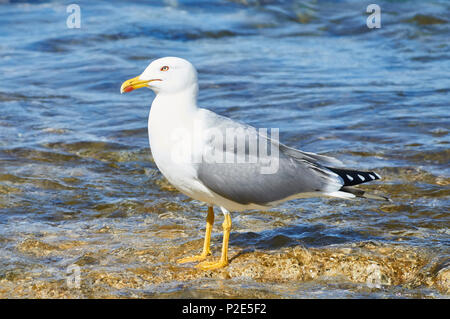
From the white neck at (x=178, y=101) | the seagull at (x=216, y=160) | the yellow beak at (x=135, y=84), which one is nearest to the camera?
the seagull at (x=216, y=160)

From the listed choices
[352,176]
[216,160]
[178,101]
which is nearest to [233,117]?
[352,176]

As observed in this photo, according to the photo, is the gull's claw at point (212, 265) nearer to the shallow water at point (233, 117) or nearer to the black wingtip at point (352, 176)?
the shallow water at point (233, 117)

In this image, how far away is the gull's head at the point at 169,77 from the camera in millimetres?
5324

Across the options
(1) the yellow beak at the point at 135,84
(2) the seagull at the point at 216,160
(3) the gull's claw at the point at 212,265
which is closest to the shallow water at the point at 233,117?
(3) the gull's claw at the point at 212,265

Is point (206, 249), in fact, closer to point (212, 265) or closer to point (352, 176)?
point (212, 265)

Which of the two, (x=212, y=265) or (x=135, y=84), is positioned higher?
(x=135, y=84)

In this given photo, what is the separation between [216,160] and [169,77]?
0.73 metres

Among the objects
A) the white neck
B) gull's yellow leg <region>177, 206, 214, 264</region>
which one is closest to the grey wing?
the white neck

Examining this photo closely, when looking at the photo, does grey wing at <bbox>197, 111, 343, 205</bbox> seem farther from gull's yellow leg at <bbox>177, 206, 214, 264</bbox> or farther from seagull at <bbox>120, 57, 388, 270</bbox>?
gull's yellow leg at <bbox>177, 206, 214, 264</bbox>

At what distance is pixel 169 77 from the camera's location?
533 centimetres

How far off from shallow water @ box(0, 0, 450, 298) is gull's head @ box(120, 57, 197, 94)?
1314 mm

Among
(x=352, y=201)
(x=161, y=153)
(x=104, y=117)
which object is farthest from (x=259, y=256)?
(x=104, y=117)

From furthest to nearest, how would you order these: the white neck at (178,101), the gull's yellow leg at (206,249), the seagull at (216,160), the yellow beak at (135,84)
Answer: the gull's yellow leg at (206,249), the yellow beak at (135,84), the white neck at (178,101), the seagull at (216,160)

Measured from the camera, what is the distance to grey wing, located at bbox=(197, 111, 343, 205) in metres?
5.21
